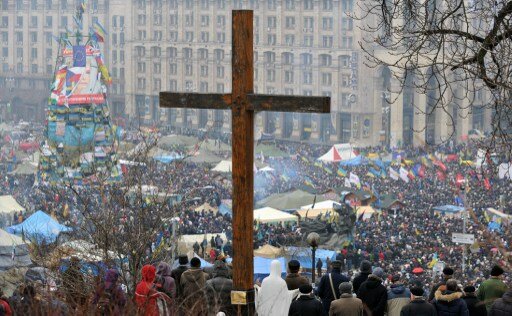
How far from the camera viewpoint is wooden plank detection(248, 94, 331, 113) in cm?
980

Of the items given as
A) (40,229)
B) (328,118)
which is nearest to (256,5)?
(328,118)

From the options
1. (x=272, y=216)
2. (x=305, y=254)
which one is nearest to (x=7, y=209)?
(x=272, y=216)

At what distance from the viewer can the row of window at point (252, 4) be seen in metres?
95.6

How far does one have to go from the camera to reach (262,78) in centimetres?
9862

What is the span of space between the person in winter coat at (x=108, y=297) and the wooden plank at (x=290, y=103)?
1773mm

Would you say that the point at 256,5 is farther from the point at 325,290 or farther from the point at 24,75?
the point at 325,290

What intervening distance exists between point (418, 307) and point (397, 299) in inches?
45.3

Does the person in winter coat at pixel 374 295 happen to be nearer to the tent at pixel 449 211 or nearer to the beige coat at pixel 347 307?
the beige coat at pixel 347 307

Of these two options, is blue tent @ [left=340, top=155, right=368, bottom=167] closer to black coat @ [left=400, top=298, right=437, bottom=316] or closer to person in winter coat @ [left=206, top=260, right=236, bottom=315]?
person in winter coat @ [left=206, top=260, right=236, bottom=315]

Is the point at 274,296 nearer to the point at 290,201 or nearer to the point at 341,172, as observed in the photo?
the point at 290,201

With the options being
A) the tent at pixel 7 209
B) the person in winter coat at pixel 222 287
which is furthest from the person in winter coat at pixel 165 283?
the tent at pixel 7 209

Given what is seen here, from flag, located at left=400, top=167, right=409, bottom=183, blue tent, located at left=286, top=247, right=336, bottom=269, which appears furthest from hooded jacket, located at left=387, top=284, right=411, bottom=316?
flag, located at left=400, top=167, right=409, bottom=183

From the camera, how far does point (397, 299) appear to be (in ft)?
42.8

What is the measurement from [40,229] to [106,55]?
83.2m
